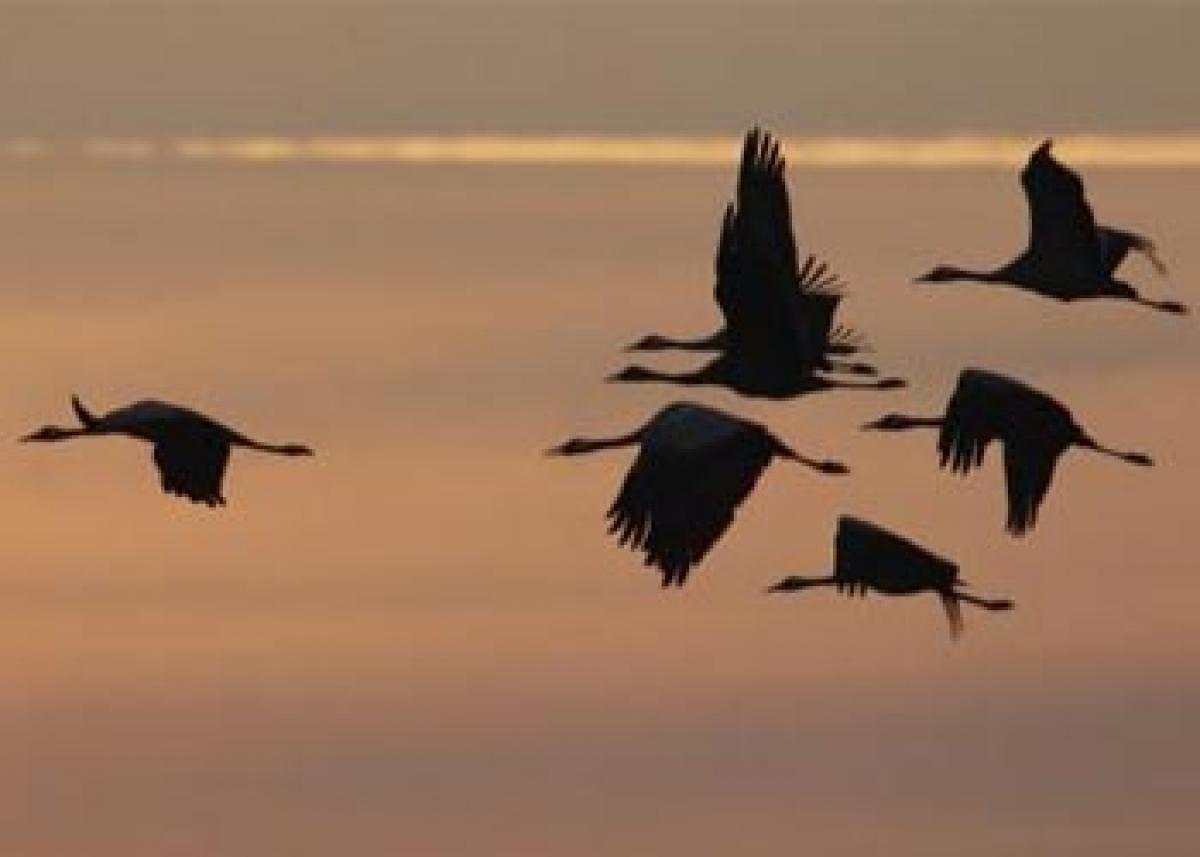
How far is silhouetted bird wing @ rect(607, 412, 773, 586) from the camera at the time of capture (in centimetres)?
8312

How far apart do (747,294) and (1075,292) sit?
3497 millimetres

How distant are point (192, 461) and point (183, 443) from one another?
174mm

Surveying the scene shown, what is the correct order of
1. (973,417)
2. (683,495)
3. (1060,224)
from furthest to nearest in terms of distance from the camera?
(1060,224)
(973,417)
(683,495)

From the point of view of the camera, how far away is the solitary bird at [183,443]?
3396 inches

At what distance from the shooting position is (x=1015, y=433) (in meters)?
85.8

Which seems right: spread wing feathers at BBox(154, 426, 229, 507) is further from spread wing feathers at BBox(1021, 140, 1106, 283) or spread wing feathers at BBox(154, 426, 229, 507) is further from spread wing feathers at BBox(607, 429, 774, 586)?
spread wing feathers at BBox(1021, 140, 1106, 283)

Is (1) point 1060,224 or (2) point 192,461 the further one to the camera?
(1) point 1060,224

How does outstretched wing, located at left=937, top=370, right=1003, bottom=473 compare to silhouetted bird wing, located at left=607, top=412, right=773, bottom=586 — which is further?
outstretched wing, located at left=937, top=370, right=1003, bottom=473

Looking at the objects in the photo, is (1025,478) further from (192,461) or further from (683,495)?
(192,461)

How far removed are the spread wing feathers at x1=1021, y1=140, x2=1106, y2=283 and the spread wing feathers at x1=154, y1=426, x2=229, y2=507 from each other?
681cm

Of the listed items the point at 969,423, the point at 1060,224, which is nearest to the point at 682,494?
the point at 969,423

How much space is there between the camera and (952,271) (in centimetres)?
9225

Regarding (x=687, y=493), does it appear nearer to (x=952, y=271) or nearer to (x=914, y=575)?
(x=914, y=575)

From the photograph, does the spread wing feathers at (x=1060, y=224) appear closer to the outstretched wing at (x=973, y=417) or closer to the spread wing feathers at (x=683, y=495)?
the outstretched wing at (x=973, y=417)
